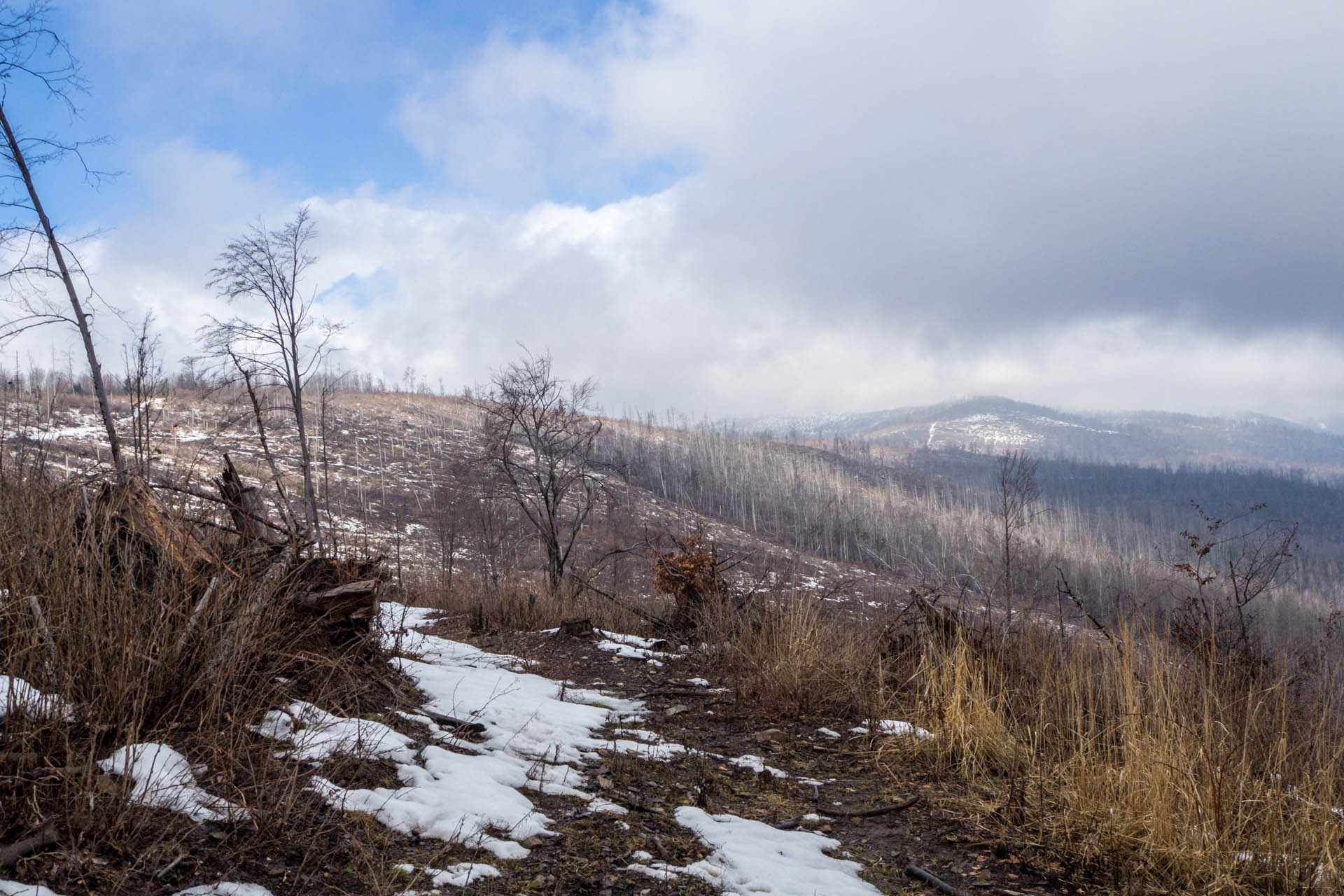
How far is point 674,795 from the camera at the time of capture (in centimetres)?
352

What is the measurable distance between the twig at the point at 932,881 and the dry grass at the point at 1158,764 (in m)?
0.66

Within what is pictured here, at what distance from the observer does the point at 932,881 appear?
2.75 metres

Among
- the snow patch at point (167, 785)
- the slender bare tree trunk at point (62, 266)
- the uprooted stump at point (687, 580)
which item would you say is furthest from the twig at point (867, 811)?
the slender bare tree trunk at point (62, 266)

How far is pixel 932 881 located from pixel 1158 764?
1.17 meters

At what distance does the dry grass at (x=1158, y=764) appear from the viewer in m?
2.69

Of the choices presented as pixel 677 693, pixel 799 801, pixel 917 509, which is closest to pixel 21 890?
pixel 799 801

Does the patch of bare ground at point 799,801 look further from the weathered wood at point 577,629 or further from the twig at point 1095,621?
the weathered wood at point 577,629

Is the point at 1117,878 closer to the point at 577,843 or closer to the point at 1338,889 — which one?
the point at 1338,889

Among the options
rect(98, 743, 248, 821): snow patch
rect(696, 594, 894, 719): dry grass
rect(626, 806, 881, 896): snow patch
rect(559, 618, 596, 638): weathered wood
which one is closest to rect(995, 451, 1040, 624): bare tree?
rect(696, 594, 894, 719): dry grass

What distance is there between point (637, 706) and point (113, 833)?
3815 millimetres

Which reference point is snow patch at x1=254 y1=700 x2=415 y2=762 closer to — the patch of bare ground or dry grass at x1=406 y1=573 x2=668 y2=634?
the patch of bare ground

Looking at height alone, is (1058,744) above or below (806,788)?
above

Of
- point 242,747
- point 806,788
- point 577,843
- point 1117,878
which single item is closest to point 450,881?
point 577,843

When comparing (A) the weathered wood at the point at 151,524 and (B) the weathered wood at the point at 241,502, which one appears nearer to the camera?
(A) the weathered wood at the point at 151,524
